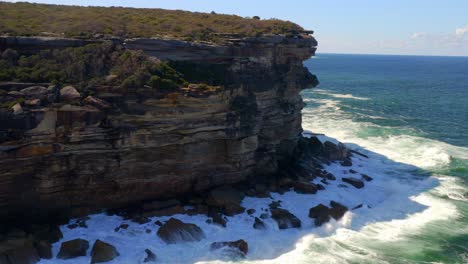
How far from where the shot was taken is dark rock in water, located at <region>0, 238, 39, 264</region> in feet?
76.2

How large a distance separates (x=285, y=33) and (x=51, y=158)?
2291 cm

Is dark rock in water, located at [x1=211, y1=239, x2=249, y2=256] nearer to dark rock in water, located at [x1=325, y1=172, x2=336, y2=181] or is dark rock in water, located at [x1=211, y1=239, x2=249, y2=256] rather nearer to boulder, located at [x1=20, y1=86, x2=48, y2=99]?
boulder, located at [x1=20, y1=86, x2=48, y2=99]

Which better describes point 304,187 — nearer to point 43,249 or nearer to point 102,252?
point 102,252

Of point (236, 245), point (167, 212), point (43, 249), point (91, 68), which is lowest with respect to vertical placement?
point (236, 245)

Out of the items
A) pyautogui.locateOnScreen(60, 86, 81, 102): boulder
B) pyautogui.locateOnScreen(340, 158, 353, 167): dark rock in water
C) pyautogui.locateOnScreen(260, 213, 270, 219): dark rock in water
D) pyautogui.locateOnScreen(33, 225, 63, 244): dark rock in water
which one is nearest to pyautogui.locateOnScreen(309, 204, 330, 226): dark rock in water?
pyautogui.locateOnScreen(260, 213, 270, 219): dark rock in water

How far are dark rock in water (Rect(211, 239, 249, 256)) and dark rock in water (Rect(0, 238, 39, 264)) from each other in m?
9.57

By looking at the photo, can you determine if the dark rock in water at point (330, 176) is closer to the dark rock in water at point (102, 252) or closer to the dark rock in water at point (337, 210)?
the dark rock in water at point (337, 210)

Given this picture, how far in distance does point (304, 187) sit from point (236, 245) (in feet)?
33.4

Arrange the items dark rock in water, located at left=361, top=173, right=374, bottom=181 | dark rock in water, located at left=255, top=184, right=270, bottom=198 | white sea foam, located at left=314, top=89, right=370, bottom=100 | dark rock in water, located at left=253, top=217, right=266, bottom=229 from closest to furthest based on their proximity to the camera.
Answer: dark rock in water, located at left=253, top=217, right=266, bottom=229, dark rock in water, located at left=255, top=184, right=270, bottom=198, dark rock in water, located at left=361, top=173, right=374, bottom=181, white sea foam, located at left=314, top=89, right=370, bottom=100

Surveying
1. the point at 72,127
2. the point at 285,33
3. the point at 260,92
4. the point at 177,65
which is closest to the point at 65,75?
the point at 72,127

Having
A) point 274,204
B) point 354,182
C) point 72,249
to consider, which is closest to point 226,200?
point 274,204

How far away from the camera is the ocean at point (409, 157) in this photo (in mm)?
27781

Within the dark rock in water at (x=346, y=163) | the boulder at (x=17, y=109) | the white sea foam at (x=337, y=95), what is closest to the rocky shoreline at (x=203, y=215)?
the dark rock in water at (x=346, y=163)

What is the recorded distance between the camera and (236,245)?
87.0ft
